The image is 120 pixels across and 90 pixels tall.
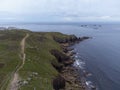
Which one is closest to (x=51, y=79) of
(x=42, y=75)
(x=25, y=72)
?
(x=42, y=75)

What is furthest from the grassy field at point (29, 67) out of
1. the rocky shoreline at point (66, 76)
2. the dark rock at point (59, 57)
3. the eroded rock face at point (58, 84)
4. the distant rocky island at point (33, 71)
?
the dark rock at point (59, 57)

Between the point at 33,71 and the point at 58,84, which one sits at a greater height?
the point at 33,71

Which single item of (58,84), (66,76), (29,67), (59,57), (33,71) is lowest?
(66,76)

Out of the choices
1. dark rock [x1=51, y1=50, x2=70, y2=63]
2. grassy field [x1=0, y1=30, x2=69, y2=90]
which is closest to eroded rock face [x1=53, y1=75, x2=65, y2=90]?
grassy field [x1=0, y1=30, x2=69, y2=90]

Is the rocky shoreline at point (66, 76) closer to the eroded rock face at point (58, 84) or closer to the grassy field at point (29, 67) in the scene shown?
the eroded rock face at point (58, 84)

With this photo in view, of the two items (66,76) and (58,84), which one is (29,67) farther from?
(66,76)

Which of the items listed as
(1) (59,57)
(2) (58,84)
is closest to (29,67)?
(2) (58,84)

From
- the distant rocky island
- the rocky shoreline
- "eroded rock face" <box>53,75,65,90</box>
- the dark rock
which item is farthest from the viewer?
the dark rock

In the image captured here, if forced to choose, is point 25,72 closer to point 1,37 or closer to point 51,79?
point 51,79

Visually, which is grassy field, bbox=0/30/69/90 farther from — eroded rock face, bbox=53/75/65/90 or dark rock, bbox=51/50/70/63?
dark rock, bbox=51/50/70/63

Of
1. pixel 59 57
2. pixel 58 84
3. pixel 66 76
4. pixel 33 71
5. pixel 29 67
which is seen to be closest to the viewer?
pixel 58 84

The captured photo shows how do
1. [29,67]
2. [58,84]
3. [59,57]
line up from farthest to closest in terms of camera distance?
[59,57] < [29,67] < [58,84]
